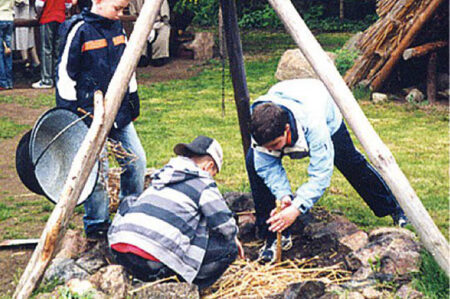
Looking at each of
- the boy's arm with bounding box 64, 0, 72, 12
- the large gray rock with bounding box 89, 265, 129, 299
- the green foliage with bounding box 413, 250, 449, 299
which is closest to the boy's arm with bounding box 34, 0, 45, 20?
the boy's arm with bounding box 64, 0, 72, 12

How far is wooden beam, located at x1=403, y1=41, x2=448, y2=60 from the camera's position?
28.7ft

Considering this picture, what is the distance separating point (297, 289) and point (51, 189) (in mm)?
1661

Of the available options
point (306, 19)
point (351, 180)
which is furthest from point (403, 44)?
point (306, 19)

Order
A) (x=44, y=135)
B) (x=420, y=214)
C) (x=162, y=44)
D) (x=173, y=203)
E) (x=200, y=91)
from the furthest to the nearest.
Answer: (x=162, y=44)
(x=200, y=91)
(x=44, y=135)
(x=173, y=203)
(x=420, y=214)

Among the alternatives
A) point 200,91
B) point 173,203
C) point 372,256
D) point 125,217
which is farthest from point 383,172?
point 200,91

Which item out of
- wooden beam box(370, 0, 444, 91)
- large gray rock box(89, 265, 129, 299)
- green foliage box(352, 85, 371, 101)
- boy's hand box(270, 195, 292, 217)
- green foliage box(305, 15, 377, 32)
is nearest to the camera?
large gray rock box(89, 265, 129, 299)

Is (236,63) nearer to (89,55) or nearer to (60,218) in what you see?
(89,55)

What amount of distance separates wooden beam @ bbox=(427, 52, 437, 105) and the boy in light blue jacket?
4.66 metres

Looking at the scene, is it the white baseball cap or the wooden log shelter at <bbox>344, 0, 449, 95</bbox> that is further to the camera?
the wooden log shelter at <bbox>344, 0, 449, 95</bbox>

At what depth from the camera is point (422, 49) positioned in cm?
880

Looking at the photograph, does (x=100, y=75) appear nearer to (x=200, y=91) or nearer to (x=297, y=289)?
(x=297, y=289)

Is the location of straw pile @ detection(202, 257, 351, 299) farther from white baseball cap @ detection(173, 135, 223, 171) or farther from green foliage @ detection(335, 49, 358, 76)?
green foliage @ detection(335, 49, 358, 76)

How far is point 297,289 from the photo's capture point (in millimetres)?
3625

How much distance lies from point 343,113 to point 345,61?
275 inches
